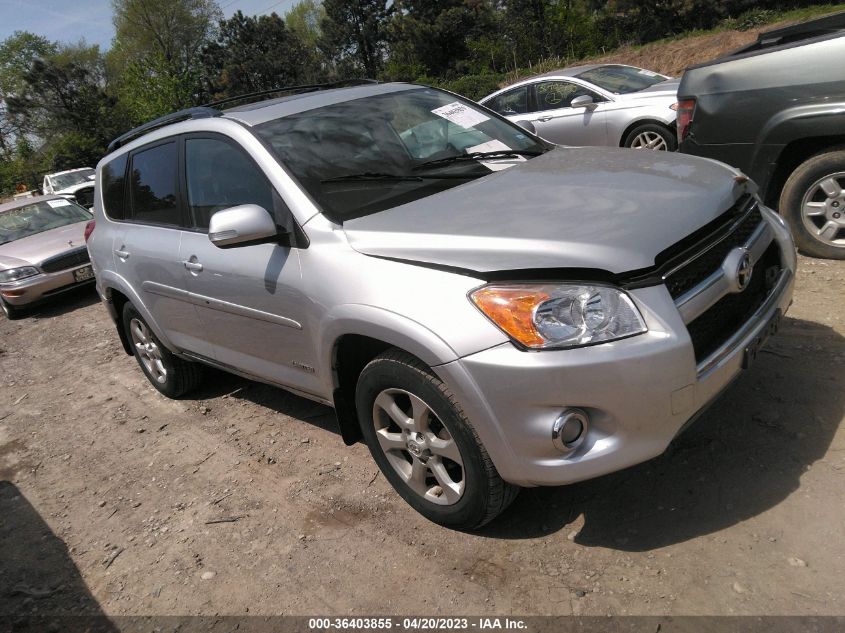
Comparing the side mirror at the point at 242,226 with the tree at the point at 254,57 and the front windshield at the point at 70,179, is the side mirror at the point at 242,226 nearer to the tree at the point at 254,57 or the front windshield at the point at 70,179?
the front windshield at the point at 70,179

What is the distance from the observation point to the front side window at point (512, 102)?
958 cm

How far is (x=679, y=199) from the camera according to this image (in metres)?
2.65

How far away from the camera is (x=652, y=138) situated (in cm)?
830

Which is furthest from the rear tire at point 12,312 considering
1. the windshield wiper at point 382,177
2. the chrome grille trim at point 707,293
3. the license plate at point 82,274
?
the chrome grille trim at point 707,293

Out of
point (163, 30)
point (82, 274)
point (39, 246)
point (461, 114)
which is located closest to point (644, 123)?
point (461, 114)

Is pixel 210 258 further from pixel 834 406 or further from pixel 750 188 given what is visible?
pixel 834 406

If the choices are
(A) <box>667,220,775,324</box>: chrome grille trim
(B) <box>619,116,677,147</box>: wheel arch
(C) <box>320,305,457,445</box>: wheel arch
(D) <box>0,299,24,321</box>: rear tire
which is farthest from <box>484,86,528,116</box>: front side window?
(C) <box>320,305,457,445</box>: wheel arch

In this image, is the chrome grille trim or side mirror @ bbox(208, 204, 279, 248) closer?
the chrome grille trim

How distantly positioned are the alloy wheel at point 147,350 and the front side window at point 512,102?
21.2 ft

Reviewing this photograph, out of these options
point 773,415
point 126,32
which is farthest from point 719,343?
point 126,32

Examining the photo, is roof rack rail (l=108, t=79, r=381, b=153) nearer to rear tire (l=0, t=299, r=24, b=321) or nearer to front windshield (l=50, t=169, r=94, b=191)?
rear tire (l=0, t=299, r=24, b=321)

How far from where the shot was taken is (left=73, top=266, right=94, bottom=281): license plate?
360 inches

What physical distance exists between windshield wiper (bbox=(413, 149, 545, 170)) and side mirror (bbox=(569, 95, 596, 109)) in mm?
5038

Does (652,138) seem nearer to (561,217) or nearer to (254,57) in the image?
(561,217)
